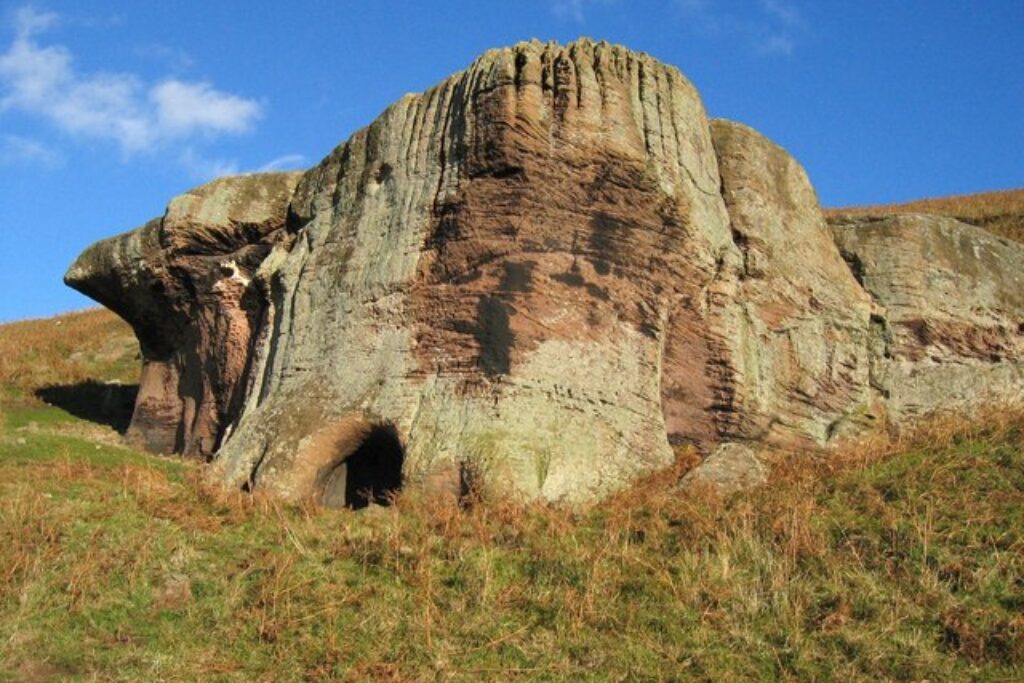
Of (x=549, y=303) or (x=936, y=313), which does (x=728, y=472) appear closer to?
(x=549, y=303)

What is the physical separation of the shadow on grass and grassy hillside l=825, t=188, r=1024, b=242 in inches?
792

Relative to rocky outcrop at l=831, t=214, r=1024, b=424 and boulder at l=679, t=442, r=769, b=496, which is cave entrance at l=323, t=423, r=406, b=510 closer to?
boulder at l=679, t=442, r=769, b=496

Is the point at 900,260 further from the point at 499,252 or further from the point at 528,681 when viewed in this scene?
the point at 528,681

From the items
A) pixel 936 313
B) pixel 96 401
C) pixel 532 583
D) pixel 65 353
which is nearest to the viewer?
pixel 532 583

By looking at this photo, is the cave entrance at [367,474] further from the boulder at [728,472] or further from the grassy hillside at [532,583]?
the boulder at [728,472]

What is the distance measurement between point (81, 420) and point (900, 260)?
13.5 m

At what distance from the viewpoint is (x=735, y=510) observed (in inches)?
418

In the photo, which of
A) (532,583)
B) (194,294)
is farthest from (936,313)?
(194,294)

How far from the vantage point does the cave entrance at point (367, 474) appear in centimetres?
1318

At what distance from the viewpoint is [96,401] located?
2202cm

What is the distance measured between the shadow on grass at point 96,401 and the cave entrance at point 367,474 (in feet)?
25.3

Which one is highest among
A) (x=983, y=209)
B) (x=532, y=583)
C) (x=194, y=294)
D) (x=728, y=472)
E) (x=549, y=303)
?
(x=983, y=209)

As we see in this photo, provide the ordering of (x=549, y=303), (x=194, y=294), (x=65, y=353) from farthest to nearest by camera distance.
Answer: (x=65, y=353)
(x=194, y=294)
(x=549, y=303)

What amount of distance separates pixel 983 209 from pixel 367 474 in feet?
111
